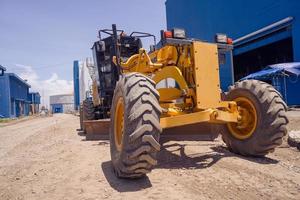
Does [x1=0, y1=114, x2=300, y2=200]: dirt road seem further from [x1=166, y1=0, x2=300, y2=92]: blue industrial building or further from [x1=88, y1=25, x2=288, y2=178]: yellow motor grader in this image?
[x1=166, y1=0, x2=300, y2=92]: blue industrial building

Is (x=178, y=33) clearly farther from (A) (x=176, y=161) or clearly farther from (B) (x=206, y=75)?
(A) (x=176, y=161)

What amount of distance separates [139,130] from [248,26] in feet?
74.2

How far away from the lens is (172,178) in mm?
4898

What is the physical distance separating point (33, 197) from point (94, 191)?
776 mm

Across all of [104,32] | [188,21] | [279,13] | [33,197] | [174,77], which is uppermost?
[188,21]

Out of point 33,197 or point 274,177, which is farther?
point 274,177

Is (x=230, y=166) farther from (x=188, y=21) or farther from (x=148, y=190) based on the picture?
(x=188, y=21)

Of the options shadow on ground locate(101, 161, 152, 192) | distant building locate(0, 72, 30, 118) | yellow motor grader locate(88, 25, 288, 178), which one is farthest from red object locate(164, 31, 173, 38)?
distant building locate(0, 72, 30, 118)

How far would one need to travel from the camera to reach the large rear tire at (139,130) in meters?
4.44

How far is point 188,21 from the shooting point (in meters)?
35.2

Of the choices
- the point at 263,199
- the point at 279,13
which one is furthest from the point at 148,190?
the point at 279,13

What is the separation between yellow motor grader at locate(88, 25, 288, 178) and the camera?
4527 mm

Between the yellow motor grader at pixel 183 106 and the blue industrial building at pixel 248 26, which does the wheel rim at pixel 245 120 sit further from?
the blue industrial building at pixel 248 26

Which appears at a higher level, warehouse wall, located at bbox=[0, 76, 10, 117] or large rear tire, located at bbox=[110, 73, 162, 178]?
warehouse wall, located at bbox=[0, 76, 10, 117]
